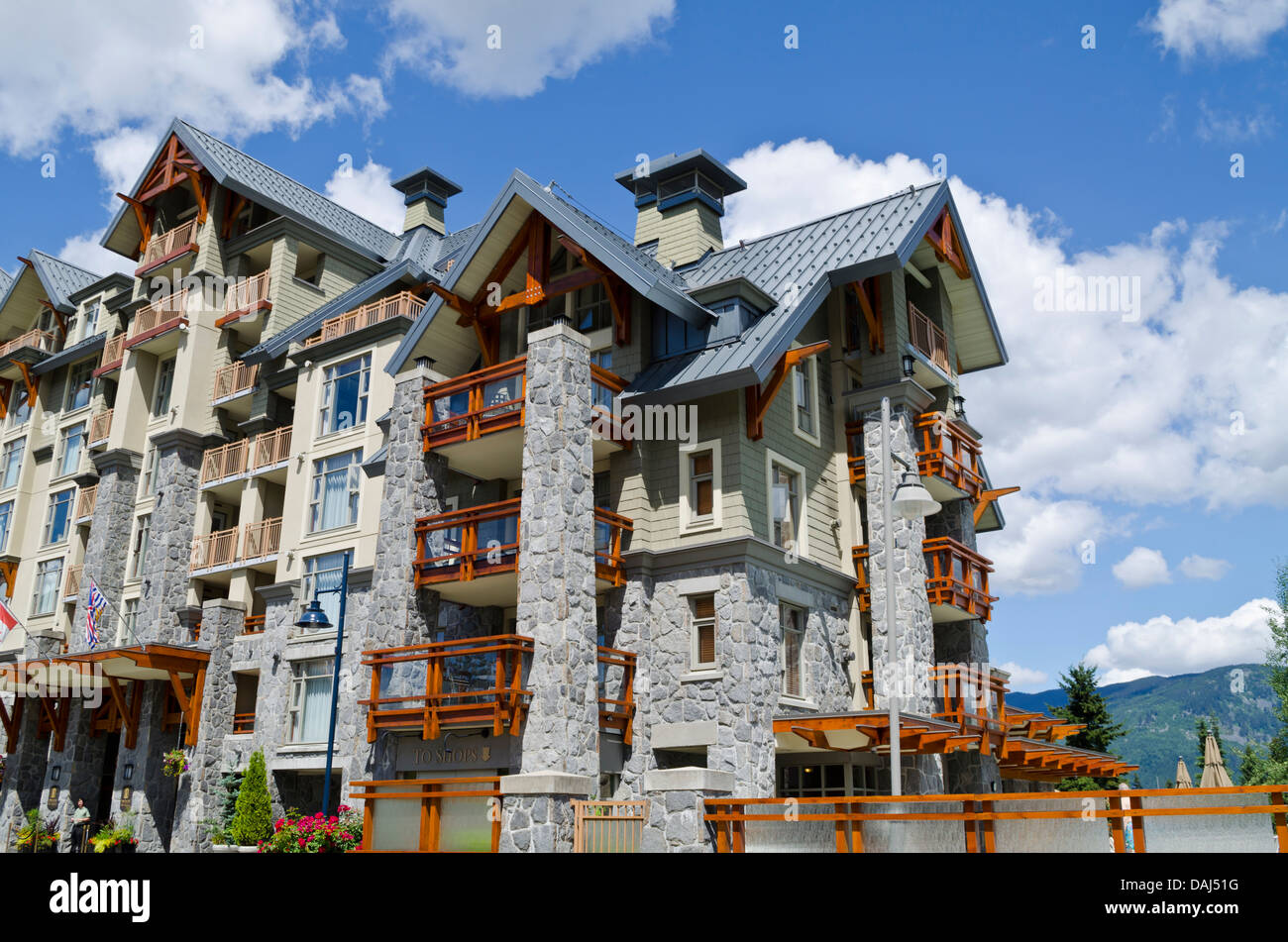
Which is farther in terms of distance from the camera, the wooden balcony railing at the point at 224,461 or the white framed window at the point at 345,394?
the wooden balcony railing at the point at 224,461

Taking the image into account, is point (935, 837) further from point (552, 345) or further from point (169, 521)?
point (169, 521)

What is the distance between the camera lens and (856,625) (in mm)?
26156

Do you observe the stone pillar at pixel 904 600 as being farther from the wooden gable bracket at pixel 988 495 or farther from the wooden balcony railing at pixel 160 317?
the wooden balcony railing at pixel 160 317

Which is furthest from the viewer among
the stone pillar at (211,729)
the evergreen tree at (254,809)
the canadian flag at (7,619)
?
the canadian flag at (7,619)

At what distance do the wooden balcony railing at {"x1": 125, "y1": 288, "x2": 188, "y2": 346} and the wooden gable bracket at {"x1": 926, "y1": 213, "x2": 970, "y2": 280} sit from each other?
1040 inches

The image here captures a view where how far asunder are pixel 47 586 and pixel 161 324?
1253 centimetres

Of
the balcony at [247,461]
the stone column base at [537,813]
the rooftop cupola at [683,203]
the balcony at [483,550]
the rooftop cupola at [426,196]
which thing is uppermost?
the rooftop cupola at [426,196]

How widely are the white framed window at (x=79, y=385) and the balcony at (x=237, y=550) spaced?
13.3m

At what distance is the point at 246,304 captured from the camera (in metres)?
39.0

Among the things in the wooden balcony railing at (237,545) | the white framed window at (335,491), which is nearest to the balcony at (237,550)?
the wooden balcony railing at (237,545)

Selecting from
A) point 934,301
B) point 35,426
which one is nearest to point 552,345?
point 934,301

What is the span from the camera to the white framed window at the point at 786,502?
79.6ft
